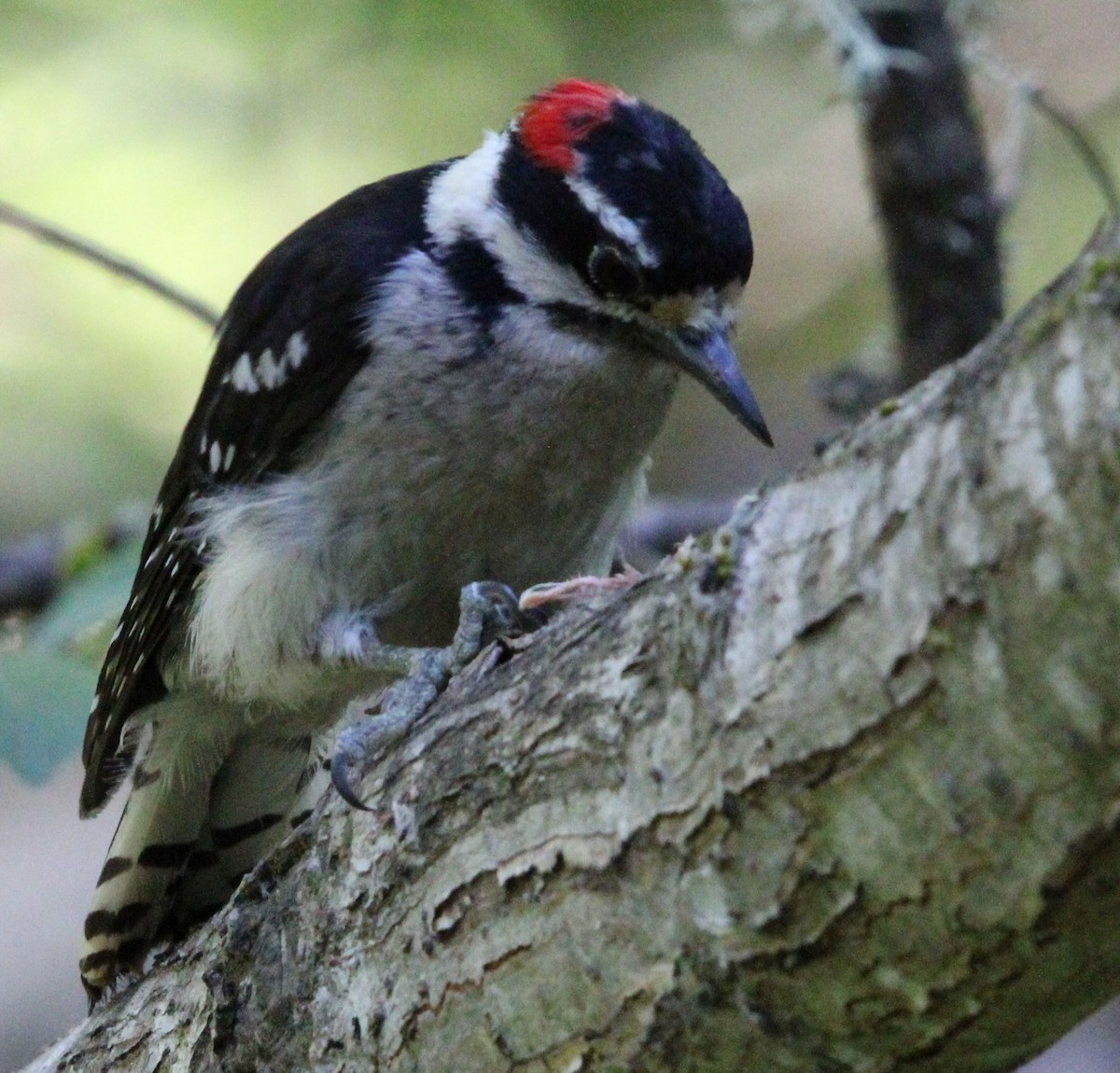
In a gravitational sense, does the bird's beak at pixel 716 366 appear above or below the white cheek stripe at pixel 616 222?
below

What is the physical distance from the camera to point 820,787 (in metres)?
1.40

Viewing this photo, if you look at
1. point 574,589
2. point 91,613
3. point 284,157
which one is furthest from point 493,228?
point 284,157

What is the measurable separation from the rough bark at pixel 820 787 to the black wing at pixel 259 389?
1.02 meters

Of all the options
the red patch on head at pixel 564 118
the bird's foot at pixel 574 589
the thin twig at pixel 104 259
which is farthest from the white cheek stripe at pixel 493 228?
the thin twig at pixel 104 259

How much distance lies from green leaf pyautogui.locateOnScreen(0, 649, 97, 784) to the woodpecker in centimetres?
34

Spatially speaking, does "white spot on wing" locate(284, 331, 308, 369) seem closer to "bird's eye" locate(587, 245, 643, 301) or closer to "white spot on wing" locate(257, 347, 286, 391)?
"white spot on wing" locate(257, 347, 286, 391)

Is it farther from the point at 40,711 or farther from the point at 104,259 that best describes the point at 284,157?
the point at 40,711

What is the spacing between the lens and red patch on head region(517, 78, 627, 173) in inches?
106

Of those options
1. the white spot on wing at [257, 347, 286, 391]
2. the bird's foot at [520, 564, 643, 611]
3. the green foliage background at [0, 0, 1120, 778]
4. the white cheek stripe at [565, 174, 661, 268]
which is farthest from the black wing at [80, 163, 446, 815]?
the green foliage background at [0, 0, 1120, 778]

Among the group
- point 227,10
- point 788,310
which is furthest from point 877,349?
point 227,10

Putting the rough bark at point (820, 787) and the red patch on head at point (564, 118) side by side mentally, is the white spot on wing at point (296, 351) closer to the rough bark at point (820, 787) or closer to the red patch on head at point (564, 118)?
the red patch on head at point (564, 118)

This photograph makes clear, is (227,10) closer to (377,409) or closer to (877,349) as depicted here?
(877,349)

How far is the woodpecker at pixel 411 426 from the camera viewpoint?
2572 mm

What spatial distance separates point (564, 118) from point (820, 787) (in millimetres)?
1642
